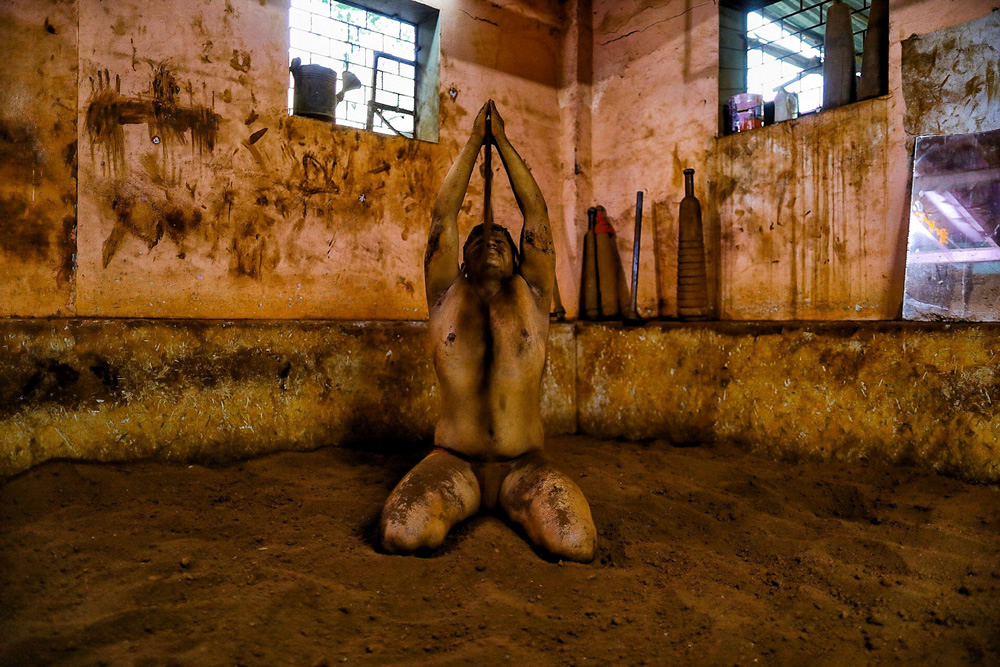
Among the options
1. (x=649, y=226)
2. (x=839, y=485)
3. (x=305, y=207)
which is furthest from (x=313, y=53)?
(x=839, y=485)

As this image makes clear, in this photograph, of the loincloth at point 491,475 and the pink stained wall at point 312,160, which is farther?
the pink stained wall at point 312,160

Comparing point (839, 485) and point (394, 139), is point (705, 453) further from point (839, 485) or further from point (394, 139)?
point (394, 139)

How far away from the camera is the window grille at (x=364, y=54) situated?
4.23 metres

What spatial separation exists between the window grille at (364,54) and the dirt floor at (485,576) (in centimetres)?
275

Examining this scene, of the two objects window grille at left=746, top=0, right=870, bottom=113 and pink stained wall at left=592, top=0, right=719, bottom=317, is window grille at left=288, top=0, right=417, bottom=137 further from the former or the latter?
window grille at left=746, top=0, right=870, bottom=113

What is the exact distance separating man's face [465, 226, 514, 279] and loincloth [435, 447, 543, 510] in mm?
825

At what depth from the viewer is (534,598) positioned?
203 cm

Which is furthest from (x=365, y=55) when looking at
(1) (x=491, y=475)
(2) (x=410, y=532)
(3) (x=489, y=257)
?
(2) (x=410, y=532)

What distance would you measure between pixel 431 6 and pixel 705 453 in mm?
3788

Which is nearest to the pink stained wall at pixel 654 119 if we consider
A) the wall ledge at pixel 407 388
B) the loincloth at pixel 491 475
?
the wall ledge at pixel 407 388

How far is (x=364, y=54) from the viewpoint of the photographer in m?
4.52

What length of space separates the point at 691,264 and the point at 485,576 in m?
2.98

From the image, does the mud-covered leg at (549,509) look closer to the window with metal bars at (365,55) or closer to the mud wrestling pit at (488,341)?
the mud wrestling pit at (488,341)

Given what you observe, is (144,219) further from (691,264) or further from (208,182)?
→ (691,264)
